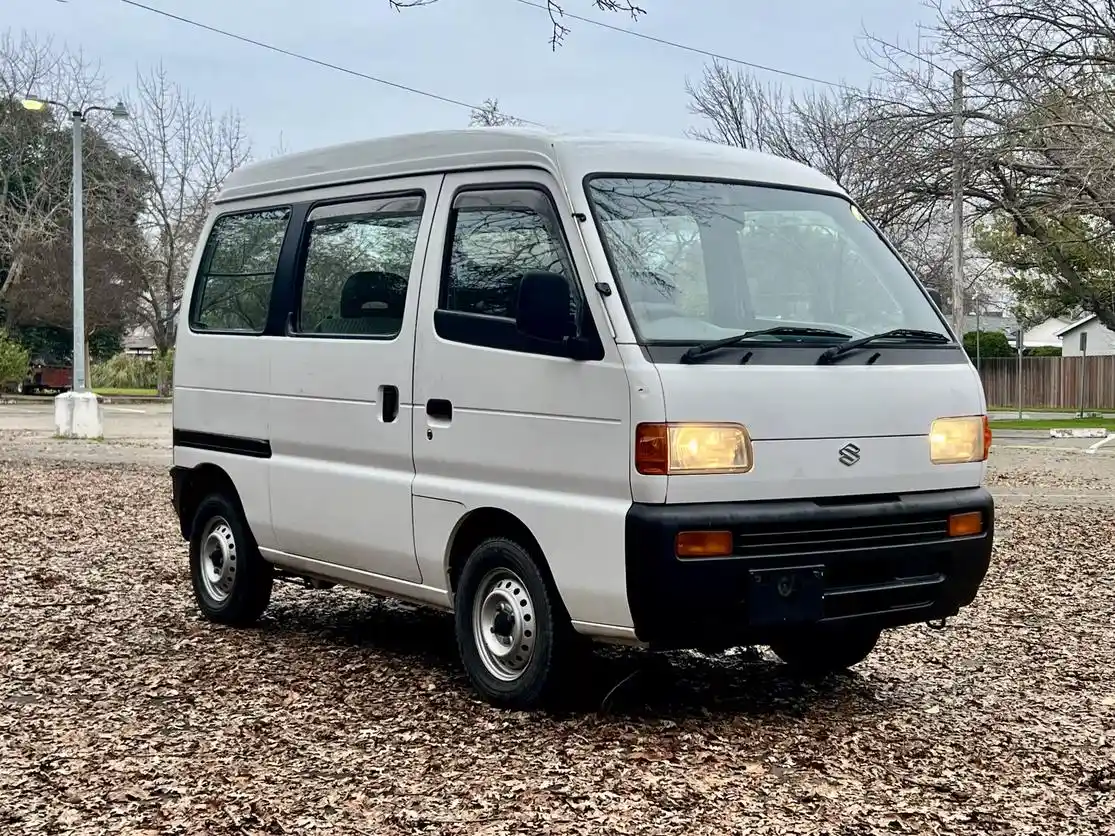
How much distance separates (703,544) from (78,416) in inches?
848

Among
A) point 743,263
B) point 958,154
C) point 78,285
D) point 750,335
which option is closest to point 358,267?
point 743,263

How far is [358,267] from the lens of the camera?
23.2 feet

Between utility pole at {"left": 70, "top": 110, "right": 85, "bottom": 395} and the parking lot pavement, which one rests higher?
utility pole at {"left": 70, "top": 110, "right": 85, "bottom": 395}

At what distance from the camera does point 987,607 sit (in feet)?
29.1

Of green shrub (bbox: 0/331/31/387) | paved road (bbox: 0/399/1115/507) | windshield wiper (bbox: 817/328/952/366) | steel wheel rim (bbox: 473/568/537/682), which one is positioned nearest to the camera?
windshield wiper (bbox: 817/328/952/366)

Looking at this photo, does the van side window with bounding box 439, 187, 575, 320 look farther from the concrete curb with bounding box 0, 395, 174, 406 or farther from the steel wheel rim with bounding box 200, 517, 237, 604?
the concrete curb with bounding box 0, 395, 174, 406

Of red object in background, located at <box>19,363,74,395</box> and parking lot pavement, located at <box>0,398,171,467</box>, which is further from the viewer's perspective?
red object in background, located at <box>19,363,74,395</box>

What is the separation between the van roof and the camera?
6.15 m

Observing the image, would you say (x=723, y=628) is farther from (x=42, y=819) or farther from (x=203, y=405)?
(x=203, y=405)

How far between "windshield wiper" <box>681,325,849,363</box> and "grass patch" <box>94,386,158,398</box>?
43.8 meters

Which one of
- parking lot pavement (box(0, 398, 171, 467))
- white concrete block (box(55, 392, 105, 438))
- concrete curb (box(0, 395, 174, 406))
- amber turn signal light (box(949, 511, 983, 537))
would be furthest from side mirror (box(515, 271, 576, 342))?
concrete curb (box(0, 395, 174, 406))

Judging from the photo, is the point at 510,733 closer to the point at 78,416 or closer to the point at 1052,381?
the point at 78,416

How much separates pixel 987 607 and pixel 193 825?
556 cm

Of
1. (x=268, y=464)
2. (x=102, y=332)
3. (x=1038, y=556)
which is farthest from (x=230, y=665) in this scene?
(x=102, y=332)
